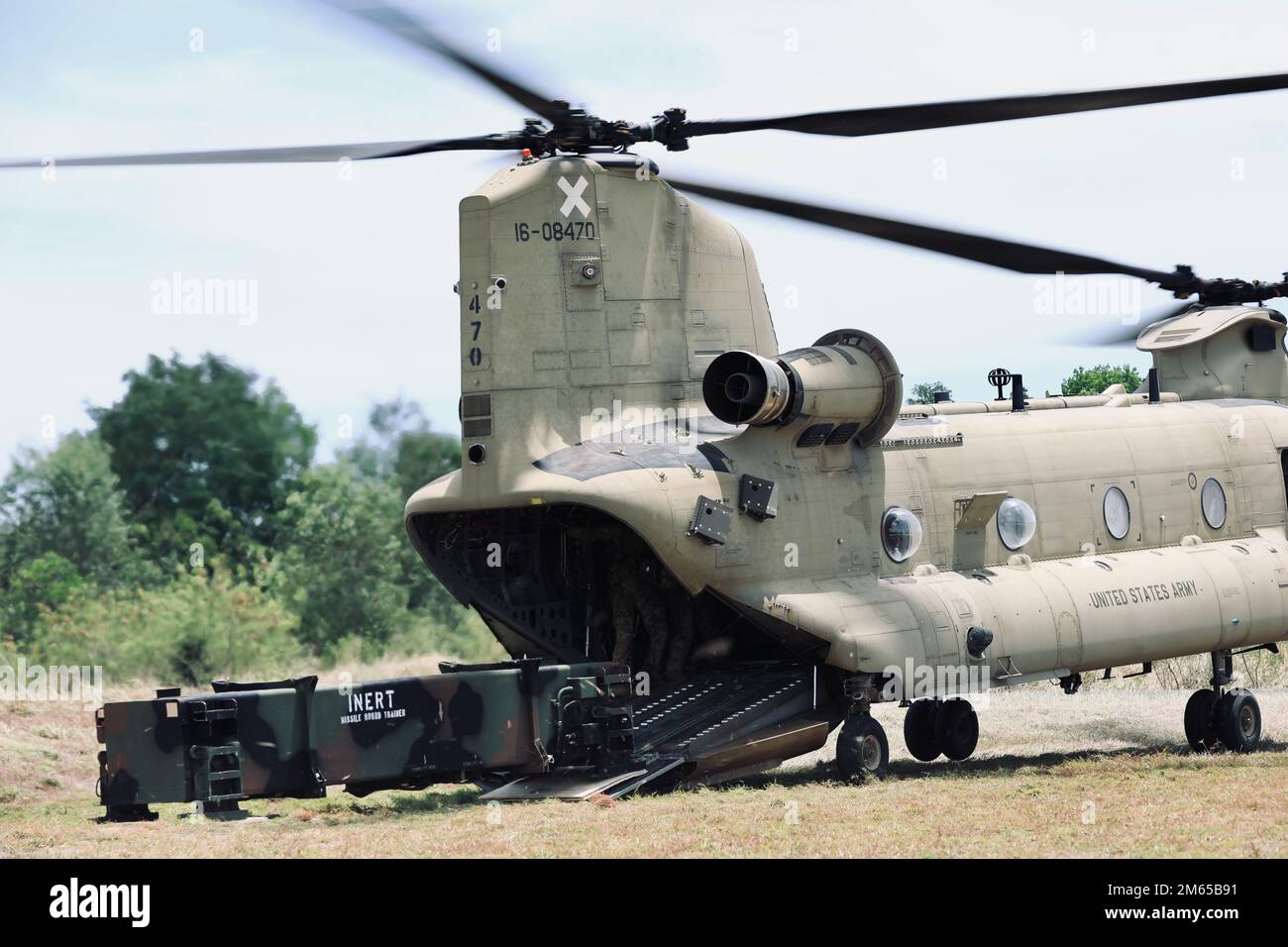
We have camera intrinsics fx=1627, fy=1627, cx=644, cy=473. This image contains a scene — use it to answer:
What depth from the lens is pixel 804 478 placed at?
17.1 meters

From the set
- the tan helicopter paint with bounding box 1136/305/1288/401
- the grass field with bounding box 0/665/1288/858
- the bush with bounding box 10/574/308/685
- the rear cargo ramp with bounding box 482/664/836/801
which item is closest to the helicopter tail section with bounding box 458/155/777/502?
the rear cargo ramp with bounding box 482/664/836/801

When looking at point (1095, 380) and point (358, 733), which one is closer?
point (358, 733)

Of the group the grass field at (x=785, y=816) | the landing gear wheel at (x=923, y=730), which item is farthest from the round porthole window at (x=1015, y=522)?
the grass field at (x=785, y=816)


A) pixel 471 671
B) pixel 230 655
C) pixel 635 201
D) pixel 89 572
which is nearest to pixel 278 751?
pixel 471 671

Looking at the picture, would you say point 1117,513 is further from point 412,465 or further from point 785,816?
point 412,465

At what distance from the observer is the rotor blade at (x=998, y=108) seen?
13.8 m

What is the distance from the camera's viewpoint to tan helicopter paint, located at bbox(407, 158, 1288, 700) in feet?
52.6

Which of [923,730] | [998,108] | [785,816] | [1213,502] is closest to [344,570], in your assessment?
[923,730]

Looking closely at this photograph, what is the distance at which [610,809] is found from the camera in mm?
14102

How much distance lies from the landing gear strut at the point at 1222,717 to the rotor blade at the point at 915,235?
5.90 metres

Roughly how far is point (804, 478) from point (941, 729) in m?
4.23

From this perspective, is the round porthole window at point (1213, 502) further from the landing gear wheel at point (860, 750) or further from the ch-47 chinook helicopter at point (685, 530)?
the landing gear wheel at point (860, 750)

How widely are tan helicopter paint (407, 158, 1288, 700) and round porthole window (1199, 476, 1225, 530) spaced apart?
276 millimetres

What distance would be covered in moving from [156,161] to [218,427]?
115 ft
